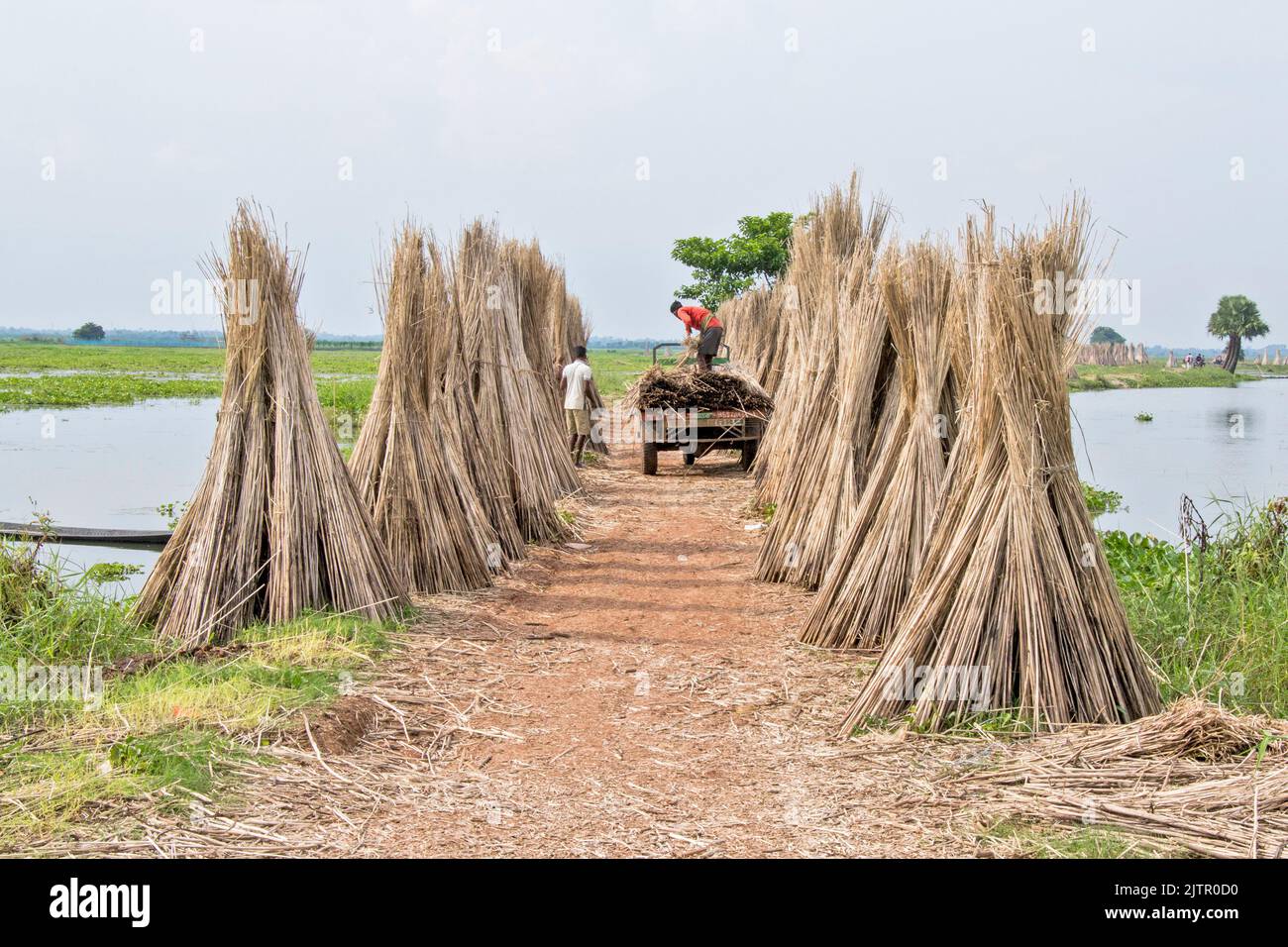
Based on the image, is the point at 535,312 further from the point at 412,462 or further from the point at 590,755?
the point at 590,755

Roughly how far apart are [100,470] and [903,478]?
1159 cm

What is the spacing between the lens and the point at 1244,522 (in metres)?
7.29

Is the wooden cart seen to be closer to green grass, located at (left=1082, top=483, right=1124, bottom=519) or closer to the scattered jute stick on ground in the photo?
green grass, located at (left=1082, top=483, right=1124, bottom=519)

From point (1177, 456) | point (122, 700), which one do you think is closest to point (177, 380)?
point (1177, 456)

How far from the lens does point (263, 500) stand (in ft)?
18.0

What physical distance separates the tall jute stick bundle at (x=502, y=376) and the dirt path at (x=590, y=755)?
1970 mm

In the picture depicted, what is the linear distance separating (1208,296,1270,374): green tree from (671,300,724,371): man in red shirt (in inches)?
1651

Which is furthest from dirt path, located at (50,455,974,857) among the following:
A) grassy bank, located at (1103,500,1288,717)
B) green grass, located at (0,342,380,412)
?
green grass, located at (0,342,380,412)

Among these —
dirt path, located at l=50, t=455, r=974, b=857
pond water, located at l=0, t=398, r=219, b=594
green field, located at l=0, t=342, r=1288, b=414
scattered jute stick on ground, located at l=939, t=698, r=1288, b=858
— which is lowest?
dirt path, located at l=50, t=455, r=974, b=857

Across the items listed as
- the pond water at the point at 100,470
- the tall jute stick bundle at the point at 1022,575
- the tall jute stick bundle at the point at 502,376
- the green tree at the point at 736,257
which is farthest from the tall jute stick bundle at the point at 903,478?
the green tree at the point at 736,257

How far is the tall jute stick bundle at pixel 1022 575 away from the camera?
4.07 m

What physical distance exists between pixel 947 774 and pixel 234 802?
2.42m

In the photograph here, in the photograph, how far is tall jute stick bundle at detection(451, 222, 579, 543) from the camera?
8281 mm
